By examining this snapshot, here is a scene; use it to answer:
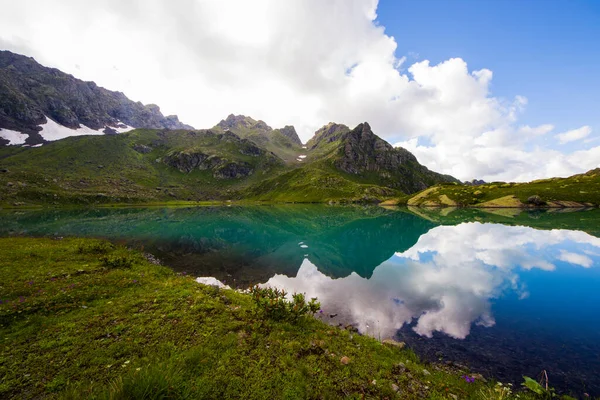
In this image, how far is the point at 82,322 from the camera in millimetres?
12656

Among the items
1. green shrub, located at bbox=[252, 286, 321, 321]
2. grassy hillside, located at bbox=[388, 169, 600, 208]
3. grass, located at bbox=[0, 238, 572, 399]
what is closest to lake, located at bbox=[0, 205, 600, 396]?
grass, located at bbox=[0, 238, 572, 399]

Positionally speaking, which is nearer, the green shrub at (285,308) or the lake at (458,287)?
the green shrub at (285,308)

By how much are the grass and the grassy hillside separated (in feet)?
507

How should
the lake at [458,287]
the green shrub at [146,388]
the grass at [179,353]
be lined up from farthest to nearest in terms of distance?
the lake at [458,287] < the grass at [179,353] < the green shrub at [146,388]

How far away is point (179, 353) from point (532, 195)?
16728 centimetres

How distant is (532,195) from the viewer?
122m

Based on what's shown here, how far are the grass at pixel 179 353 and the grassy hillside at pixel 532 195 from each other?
15441 cm

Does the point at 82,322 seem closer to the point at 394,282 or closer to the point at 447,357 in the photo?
the point at 447,357

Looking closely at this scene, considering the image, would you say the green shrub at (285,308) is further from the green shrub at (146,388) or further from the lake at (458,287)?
→ the green shrub at (146,388)

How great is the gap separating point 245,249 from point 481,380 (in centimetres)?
3824

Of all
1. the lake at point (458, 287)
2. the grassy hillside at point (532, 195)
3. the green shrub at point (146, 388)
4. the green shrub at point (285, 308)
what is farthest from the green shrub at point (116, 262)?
the grassy hillside at point (532, 195)

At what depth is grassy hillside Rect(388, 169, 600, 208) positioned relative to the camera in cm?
11406

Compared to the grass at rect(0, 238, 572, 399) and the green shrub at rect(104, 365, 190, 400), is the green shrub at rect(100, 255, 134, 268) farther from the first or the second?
the green shrub at rect(104, 365, 190, 400)

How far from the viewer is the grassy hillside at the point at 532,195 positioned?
114 metres
